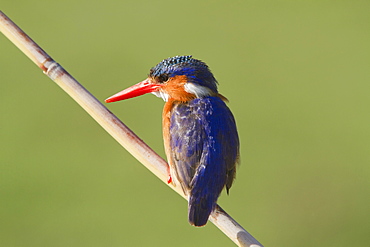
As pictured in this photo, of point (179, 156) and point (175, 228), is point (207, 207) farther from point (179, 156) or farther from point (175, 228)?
point (175, 228)

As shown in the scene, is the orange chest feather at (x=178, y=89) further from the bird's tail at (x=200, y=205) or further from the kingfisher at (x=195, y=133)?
the bird's tail at (x=200, y=205)

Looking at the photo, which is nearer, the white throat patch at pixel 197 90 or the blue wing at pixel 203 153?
the blue wing at pixel 203 153

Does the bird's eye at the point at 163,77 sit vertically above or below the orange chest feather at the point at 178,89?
above

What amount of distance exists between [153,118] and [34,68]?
959 millimetres

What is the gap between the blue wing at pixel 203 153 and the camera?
151 centimetres

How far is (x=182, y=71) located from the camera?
1.70 meters

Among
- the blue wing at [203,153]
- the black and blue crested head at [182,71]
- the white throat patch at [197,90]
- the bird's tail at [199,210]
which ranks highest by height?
the black and blue crested head at [182,71]

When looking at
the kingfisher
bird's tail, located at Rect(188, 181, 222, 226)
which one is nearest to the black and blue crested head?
the kingfisher

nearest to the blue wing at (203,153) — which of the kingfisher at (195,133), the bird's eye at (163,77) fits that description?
the kingfisher at (195,133)

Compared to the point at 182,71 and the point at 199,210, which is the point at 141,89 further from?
the point at 199,210

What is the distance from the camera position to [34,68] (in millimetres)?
3885

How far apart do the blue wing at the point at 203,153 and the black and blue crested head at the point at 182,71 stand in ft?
0.29

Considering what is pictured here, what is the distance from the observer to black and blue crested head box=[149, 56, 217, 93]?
1696 mm

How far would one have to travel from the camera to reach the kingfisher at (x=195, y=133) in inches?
60.1
